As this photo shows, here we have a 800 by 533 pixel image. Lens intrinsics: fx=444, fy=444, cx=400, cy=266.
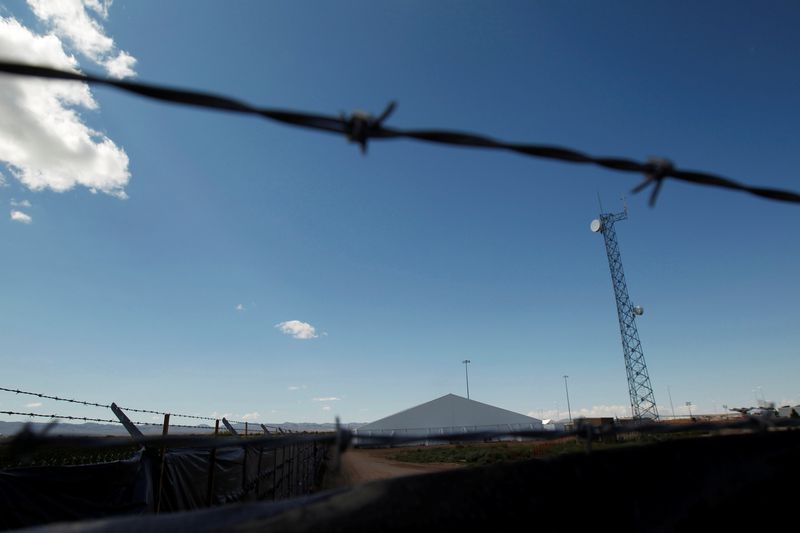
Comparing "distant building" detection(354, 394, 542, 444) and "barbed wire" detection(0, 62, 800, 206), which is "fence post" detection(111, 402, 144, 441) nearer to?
"barbed wire" detection(0, 62, 800, 206)

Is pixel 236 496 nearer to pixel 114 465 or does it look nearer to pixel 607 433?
pixel 114 465

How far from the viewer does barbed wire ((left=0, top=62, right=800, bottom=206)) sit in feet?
4.77

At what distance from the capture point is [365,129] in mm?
1637

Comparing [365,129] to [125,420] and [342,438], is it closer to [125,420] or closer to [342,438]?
[342,438]

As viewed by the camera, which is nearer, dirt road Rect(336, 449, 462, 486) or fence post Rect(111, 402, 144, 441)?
fence post Rect(111, 402, 144, 441)

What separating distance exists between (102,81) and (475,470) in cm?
180

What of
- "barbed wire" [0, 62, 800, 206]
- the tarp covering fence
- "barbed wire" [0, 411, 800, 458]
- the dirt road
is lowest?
the dirt road

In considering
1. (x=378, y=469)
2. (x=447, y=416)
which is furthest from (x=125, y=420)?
(x=447, y=416)

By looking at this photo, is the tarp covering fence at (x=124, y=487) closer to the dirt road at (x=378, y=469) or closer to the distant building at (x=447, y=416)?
the dirt road at (x=378, y=469)

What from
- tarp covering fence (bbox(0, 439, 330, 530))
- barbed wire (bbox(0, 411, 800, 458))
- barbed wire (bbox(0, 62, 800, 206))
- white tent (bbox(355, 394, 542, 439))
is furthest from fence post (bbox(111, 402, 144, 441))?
white tent (bbox(355, 394, 542, 439))

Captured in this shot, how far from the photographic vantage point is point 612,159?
204cm

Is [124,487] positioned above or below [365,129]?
below

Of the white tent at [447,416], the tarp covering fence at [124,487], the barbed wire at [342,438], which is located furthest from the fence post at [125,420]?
the white tent at [447,416]

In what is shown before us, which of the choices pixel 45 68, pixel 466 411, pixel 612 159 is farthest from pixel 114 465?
pixel 466 411
